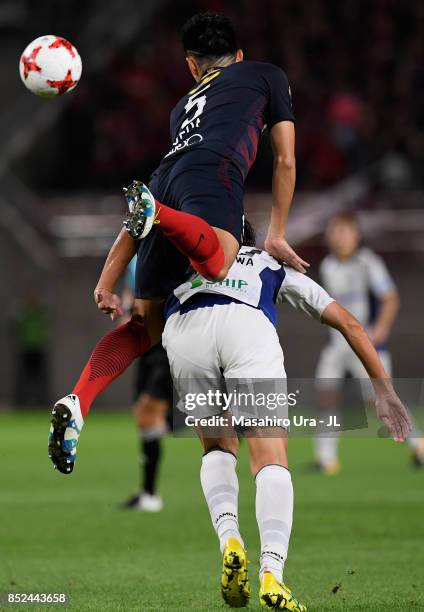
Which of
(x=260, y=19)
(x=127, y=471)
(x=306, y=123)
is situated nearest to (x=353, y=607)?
(x=127, y=471)

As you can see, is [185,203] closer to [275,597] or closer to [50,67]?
[50,67]

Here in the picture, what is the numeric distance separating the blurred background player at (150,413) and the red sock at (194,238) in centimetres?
406

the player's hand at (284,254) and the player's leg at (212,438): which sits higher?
the player's hand at (284,254)

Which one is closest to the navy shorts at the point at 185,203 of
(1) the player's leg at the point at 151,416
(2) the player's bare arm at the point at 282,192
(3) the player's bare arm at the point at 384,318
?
(2) the player's bare arm at the point at 282,192

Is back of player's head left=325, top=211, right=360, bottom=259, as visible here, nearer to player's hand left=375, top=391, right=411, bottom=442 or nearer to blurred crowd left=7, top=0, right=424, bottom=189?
player's hand left=375, top=391, right=411, bottom=442

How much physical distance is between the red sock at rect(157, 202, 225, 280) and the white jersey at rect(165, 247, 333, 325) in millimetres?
205

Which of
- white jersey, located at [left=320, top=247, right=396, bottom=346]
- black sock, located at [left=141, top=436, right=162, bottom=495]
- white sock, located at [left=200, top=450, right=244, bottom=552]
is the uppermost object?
white jersey, located at [left=320, top=247, right=396, bottom=346]

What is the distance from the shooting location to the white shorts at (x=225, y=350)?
509cm

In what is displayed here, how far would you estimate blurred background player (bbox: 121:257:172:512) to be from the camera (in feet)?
30.2

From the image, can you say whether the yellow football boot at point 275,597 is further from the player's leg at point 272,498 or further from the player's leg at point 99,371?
the player's leg at point 99,371

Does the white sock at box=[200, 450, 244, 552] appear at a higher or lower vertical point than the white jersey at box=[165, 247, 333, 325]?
lower

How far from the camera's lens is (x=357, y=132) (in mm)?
21031

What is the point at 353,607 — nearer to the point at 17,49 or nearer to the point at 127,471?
the point at 127,471

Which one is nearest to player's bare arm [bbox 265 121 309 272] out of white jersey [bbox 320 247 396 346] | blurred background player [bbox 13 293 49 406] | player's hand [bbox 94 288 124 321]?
player's hand [bbox 94 288 124 321]
